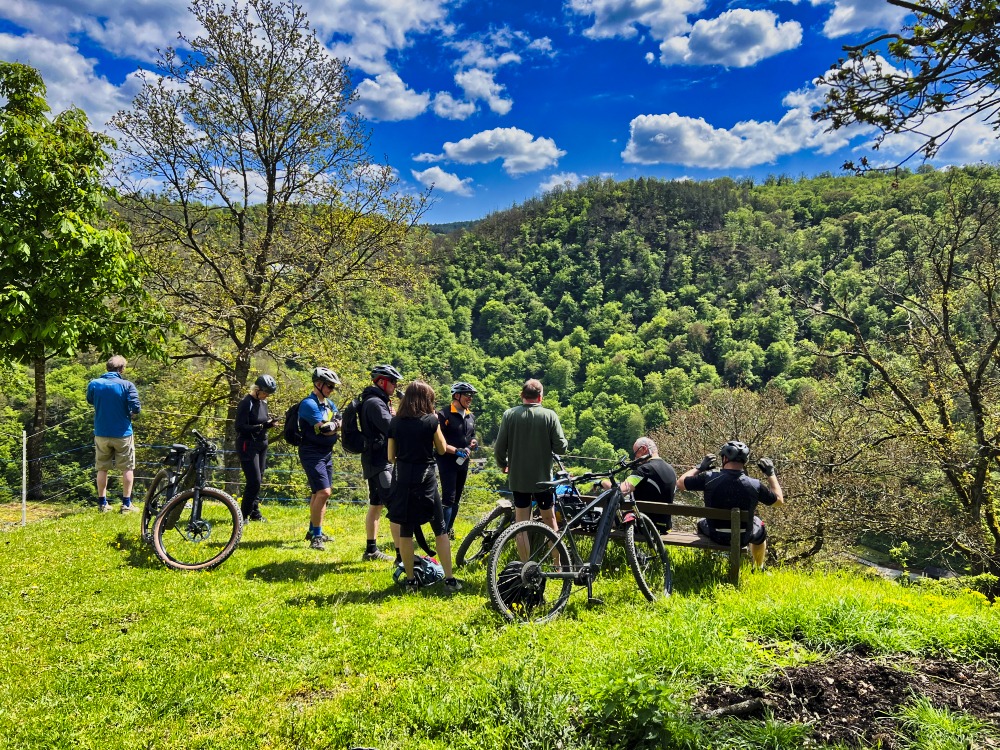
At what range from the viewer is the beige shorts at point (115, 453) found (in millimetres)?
7578

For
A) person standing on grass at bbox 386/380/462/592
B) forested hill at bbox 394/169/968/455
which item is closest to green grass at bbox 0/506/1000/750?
person standing on grass at bbox 386/380/462/592

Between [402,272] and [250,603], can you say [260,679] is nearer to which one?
[250,603]

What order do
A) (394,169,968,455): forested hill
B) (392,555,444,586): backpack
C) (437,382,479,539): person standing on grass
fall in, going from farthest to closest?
(394,169,968,455): forested hill, (437,382,479,539): person standing on grass, (392,555,444,586): backpack

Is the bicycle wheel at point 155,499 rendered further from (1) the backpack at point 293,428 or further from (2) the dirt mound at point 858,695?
(2) the dirt mound at point 858,695

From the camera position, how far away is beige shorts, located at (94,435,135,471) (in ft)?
24.9

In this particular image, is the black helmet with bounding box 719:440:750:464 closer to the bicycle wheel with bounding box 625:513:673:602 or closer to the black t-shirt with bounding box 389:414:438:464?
the bicycle wheel with bounding box 625:513:673:602

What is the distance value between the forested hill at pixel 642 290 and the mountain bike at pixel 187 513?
5372 centimetres

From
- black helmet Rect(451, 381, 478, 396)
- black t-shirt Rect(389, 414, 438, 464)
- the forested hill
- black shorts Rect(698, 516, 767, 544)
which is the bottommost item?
black shorts Rect(698, 516, 767, 544)

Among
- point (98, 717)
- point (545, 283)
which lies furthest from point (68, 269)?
point (545, 283)

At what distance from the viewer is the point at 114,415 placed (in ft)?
24.8

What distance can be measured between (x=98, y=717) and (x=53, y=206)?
5.82 meters

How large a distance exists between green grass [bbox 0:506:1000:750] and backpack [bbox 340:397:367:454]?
1.34 m

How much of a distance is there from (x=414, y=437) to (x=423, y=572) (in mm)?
1346

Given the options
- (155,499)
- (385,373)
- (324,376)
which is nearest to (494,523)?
(385,373)
